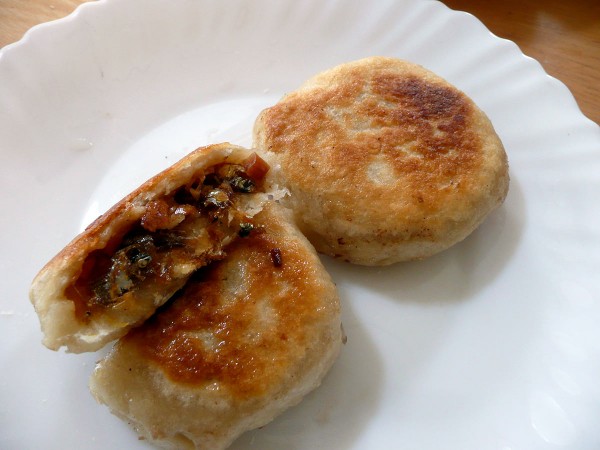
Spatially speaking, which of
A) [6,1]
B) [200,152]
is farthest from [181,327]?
[6,1]

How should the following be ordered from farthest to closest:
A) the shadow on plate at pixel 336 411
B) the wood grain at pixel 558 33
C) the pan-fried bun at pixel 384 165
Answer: the wood grain at pixel 558 33 < the pan-fried bun at pixel 384 165 < the shadow on plate at pixel 336 411

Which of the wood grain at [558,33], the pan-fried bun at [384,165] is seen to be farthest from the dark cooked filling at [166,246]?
the wood grain at [558,33]

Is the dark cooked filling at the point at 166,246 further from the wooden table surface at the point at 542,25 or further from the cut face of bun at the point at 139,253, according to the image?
the wooden table surface at the point at 542,25

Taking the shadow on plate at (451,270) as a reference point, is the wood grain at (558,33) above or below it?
above

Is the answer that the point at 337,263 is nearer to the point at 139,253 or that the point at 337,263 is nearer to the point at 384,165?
the point at 384,165

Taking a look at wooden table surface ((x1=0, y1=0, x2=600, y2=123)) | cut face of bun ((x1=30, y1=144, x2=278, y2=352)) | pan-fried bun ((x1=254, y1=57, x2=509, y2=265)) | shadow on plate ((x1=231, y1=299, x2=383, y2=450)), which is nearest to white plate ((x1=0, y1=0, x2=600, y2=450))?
shadow on plate ((x1=231, y1=299, x2=383, y2=450))

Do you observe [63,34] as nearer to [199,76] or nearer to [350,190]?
[199,76]
